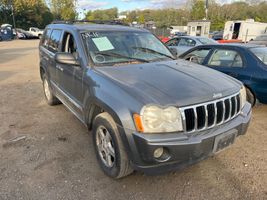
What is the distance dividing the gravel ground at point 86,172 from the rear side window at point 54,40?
4.64 ft

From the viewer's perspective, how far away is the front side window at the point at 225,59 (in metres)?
5.13

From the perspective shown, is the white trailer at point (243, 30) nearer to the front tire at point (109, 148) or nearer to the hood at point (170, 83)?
the hood at point (170, 83)

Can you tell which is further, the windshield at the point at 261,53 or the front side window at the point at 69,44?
the windshield at the point at 261,53

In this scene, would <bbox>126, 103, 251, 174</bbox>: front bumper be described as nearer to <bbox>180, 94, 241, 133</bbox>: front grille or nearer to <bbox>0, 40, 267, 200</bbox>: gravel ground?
<bbox>180, 94, 241, 133</bbox>: front grille

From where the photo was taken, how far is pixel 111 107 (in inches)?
105

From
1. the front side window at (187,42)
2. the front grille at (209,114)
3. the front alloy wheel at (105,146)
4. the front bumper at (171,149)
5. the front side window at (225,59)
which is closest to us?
the front bumper at (171,149)

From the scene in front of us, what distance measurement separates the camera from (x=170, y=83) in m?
2.82

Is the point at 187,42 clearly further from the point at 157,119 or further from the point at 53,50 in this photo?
the point at 157,119

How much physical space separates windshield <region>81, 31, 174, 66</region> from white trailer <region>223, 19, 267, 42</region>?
24535 millimetres

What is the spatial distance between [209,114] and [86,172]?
171 cm

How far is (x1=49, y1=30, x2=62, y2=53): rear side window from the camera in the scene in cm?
456

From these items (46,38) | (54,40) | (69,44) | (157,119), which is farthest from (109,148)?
(46,38)

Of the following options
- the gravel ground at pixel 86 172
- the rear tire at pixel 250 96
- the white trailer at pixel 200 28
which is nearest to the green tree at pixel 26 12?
the white trailer at pixel 200 28

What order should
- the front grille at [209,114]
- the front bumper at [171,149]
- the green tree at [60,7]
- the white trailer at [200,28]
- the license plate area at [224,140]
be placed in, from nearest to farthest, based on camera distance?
the front bumper at [171,149] < the front grille at [209,114] < the license plate area at [224,140] < the white trailer at [200,28] < the green tree at [60,7]
